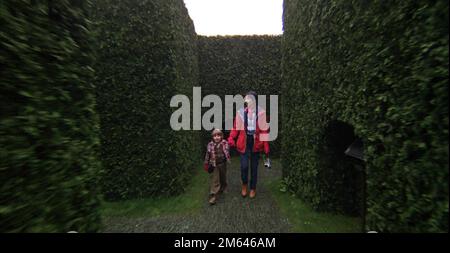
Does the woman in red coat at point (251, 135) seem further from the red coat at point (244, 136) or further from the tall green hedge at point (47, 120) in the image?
the tall green hedge at point (47, 120)

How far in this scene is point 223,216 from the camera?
5.07m

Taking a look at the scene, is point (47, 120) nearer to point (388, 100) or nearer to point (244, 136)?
point (388, 100)

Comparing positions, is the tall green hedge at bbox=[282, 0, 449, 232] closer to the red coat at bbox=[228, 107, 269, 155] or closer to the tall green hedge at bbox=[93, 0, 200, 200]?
the red coat at bbox=[228, 107, 269, 155]

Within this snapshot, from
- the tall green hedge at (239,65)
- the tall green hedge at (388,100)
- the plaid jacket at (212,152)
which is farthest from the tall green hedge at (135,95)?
the tall green hedge at (239,65)

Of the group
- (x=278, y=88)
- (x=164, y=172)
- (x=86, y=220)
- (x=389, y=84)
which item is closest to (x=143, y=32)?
(x=164, y=172)

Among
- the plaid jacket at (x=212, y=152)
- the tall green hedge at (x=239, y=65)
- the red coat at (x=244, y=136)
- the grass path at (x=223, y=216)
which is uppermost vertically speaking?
the tall green hedge at (x=239, y=65)

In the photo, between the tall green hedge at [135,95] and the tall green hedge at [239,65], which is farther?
the tall green hedge at [239,65]

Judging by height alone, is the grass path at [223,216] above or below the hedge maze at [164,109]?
below

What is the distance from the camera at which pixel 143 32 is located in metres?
5.61

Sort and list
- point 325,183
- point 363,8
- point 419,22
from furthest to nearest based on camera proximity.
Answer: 1. point 325,183
2. point 363,8
3. point 419,22

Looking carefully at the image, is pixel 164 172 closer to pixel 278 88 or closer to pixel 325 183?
pixel 325 183

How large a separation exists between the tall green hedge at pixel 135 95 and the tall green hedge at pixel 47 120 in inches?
121

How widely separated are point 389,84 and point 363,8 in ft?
4.23

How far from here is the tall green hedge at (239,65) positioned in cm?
1046
